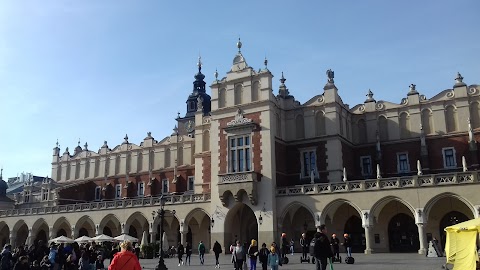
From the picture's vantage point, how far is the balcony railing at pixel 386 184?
32406mm

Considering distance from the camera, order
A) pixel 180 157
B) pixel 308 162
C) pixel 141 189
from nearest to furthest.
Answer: pixel 308 162, pixel 180 157, pixel 141 189

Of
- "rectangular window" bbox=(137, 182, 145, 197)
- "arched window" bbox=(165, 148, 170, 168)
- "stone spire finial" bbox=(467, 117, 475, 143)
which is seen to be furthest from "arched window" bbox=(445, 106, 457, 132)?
"rectangular window" bbox=(137, 182, 145, 197)

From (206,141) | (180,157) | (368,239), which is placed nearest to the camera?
(368,239)

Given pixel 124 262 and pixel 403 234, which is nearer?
A: pixel 124 262

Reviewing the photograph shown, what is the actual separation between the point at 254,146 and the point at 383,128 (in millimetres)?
12238

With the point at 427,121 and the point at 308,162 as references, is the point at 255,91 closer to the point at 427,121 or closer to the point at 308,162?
the point at 308,162

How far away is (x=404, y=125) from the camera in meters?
42.0

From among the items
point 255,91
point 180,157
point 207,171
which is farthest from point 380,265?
point 180,157

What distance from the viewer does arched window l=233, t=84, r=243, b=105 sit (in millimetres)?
42562

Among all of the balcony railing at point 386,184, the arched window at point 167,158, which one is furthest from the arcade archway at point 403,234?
the arched window at point 167,158

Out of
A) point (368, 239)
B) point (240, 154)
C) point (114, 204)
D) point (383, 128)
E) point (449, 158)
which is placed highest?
point (383, 128)

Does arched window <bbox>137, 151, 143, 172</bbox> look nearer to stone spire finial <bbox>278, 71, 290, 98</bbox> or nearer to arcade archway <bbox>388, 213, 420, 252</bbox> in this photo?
stone spire finial <bbox>278, 71, 290, 98</bbox>

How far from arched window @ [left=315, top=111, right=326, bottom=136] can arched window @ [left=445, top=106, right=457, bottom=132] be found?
10.3 metres

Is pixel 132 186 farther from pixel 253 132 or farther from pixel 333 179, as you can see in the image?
pixel 333 179
